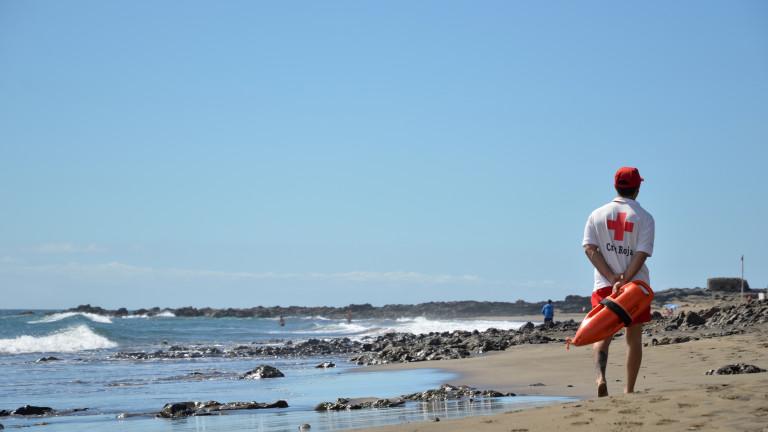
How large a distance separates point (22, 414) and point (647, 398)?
315 inches

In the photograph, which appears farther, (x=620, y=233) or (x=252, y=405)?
(x=252, y=405)

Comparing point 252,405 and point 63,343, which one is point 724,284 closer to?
point 63,343

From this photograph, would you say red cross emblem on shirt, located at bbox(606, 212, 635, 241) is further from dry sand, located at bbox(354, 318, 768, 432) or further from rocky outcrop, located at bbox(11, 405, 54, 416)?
rocky outcrop, located at bbox(11, 405, 54, 416)

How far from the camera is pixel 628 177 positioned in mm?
6867

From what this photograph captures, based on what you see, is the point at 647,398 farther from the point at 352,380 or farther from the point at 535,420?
the point at 352,380

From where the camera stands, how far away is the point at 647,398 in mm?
6520

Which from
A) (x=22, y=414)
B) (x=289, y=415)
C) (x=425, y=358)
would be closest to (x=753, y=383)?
(x=289, y=415)

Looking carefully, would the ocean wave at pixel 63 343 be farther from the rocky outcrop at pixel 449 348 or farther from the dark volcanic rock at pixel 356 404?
the dark volcanic rock at pixel 356 404

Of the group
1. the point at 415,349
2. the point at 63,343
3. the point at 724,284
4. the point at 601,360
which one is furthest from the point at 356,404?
the point at 724,284

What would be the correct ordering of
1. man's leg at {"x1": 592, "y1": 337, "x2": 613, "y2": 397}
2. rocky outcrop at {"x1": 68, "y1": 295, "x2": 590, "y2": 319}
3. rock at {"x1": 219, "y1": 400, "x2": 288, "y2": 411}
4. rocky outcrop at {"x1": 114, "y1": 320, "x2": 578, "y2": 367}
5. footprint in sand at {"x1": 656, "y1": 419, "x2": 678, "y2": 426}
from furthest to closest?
rocky outcrop at {"x1": 68, "y1": 295, "x2": 590, "y2": 319}, rocky outcrop at {"x1": 114, "y1": 320, "x2": 578, "y2": 367}, rock at {"x1": 219, "y1": 400, "x2": 288, "y2": 411}, man's leg at {"x1": 592, "y1": 337, "x2": 613, "y2": 397}, footprint in sand at {"x1": 656, "y1": 419, "x2": 678, "y2": 426}

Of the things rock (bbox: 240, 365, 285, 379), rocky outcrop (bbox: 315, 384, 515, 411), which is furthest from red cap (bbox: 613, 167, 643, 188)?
rock (bbox: 240, 365, 285, 379)

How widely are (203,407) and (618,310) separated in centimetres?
592

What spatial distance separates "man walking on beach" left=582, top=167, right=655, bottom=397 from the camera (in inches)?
262

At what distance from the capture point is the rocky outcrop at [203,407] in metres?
10.4
